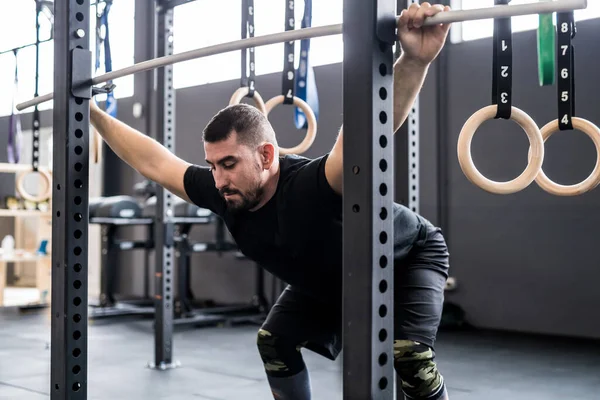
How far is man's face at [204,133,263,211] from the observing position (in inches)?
75.4

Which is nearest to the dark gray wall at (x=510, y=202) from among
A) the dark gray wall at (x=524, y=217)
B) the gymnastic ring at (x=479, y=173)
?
the dark gray wall at (x=524, y=217)

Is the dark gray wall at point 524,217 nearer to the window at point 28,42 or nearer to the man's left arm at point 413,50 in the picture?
the man's left arm at point 413,50

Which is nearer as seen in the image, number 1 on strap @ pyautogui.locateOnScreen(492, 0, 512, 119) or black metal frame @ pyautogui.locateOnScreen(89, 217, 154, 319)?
number 1 on strap @ pyautogui.locateOnScreen(492, 0, 512, 119)

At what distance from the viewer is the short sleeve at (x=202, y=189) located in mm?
2150

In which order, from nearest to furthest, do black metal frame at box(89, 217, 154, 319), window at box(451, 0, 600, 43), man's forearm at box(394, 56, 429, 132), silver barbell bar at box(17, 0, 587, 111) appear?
silver barbell bar at box(17, 0, 587, 111) < man's forearm at box(394, 56, 429, 132) < window at box(451, 0, 600, 43) < black metal frame at box(89, 217, 154, 319)

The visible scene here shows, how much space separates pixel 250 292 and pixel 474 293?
2.46m

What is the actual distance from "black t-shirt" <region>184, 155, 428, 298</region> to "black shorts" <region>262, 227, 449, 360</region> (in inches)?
2.3

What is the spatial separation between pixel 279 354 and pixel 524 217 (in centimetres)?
367

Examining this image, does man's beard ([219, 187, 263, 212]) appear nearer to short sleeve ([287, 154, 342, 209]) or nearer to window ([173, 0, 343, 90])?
short sleeve ([287, 154, 342, 209])

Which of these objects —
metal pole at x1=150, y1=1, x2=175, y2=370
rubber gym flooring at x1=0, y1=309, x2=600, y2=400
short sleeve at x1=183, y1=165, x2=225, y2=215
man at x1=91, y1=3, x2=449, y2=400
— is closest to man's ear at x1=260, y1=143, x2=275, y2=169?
man at x1=91, y1=3, x2=449, y2=400

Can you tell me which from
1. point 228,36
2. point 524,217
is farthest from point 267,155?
point 228,36

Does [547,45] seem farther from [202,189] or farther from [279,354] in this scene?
[279,354]

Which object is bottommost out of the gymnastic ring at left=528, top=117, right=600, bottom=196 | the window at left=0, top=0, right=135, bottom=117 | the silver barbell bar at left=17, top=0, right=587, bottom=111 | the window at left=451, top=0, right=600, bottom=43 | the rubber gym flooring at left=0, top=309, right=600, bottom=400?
the rubber gym flooring at left=0, top=309, right=600, bottom=400

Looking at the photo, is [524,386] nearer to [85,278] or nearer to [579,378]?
[579,378]
